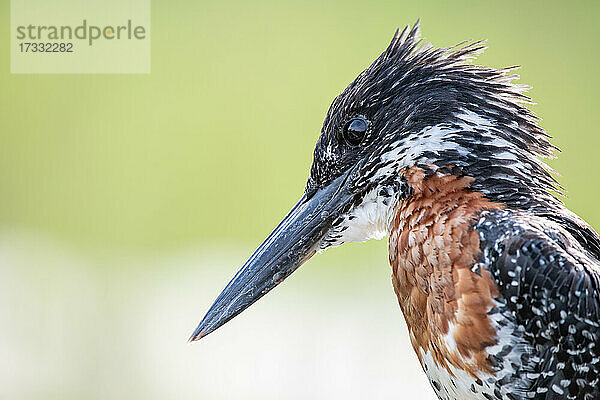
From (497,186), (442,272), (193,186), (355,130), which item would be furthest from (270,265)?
(193,186)

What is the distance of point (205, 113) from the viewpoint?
542 cm

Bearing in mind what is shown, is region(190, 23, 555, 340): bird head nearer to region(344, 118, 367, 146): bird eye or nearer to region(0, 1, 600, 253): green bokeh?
region(344, 118, 367, 146): bird eye

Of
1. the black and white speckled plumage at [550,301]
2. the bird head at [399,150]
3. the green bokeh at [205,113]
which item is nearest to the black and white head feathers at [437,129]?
the bird head at [399,150]

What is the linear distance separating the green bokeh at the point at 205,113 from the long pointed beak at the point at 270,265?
267cm

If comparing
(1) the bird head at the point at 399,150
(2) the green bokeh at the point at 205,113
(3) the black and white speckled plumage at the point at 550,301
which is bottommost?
(3) the black and white speckled plumage at the point at 550,301

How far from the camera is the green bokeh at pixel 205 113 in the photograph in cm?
496

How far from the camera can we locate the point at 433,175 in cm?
195

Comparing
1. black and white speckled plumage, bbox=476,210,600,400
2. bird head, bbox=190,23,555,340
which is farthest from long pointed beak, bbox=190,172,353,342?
black and white speckled plumage, bbox=476,210,600,400

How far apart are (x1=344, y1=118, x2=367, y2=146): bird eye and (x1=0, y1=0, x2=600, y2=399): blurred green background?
2.81 meters

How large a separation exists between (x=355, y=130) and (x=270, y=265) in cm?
45

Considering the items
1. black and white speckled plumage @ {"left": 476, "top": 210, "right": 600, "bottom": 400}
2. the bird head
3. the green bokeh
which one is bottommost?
black and white speckled plumage @ {"left": 476, "top": 210, "right": 600, "bottom": 400}

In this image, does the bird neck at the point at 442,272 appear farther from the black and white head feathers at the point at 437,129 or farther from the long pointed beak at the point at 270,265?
the long pointed beak at the point at 270,265

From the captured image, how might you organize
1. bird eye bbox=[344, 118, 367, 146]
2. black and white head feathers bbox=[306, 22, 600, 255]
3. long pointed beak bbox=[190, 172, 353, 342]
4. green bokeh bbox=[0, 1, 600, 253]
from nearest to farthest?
black and white head feathers bbox=[306, 22, 600, 255]
bird eye bbox=[344, 118, 367, 146]
long pointed beak bbox=[190, 172, 353, 342]
green bokeh bbox=[0, 1, 600, 253]

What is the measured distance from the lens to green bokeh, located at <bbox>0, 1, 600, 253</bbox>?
496cm
